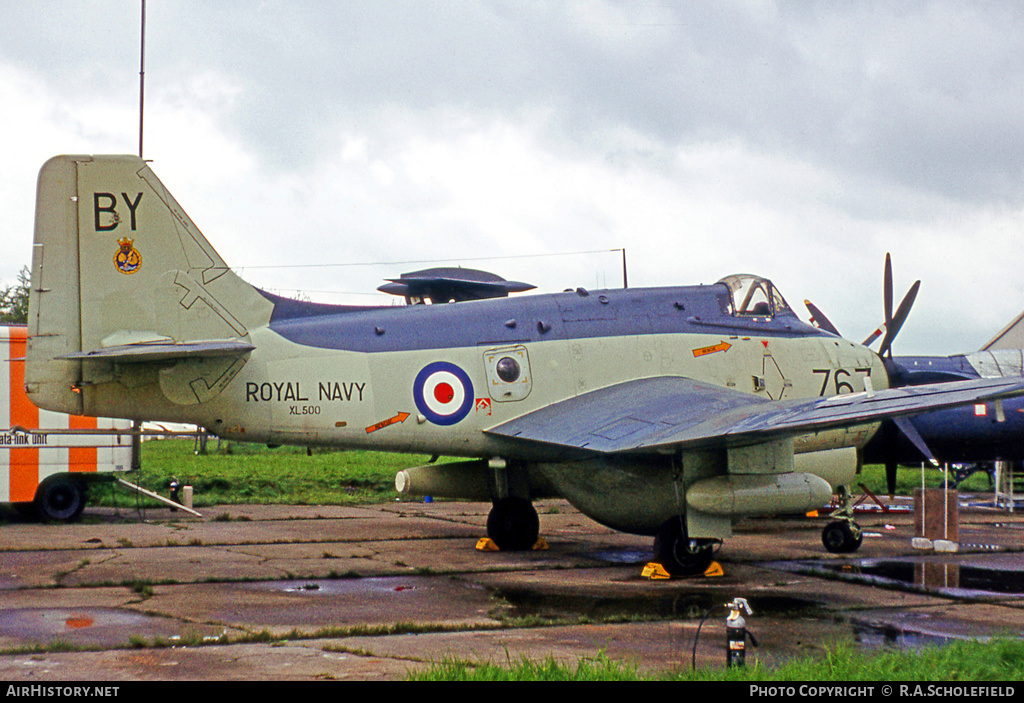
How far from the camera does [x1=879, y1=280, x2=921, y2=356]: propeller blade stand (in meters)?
15.2

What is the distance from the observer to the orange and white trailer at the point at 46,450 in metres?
16.7

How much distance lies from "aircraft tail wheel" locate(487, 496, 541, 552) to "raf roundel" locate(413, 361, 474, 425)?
2.59m

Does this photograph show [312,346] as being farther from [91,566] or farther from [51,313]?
[91,566]

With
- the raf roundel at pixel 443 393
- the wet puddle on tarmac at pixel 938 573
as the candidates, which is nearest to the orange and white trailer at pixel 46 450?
the raf roundel at pixel 443 393

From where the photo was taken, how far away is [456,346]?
12.4 metres

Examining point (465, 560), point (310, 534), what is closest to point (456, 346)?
point (465, 560)

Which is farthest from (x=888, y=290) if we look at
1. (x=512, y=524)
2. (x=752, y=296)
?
(x=512, y=524)

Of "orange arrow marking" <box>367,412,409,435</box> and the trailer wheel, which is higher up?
"orange arrow marking" <box>367,412,409,435</box>

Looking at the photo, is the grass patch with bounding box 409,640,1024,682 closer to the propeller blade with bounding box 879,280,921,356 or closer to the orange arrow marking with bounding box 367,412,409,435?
the orange arrow marking with bounding box 367,412,409,435

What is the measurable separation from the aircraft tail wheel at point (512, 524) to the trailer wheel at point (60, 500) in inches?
334

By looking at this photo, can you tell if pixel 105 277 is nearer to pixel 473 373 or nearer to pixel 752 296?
pixel 473 373

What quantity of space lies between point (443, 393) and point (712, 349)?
4.06 metres

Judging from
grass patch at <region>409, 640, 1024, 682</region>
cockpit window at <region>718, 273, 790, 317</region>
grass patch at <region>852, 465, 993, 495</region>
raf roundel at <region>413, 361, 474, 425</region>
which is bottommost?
grass patch at <region>852, 465, 993, 495</region>

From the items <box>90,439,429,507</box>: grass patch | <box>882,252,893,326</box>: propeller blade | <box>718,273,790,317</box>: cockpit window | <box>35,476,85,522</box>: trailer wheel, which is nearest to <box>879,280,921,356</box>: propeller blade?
<box>882,252,893,326</box>: propeller blade
